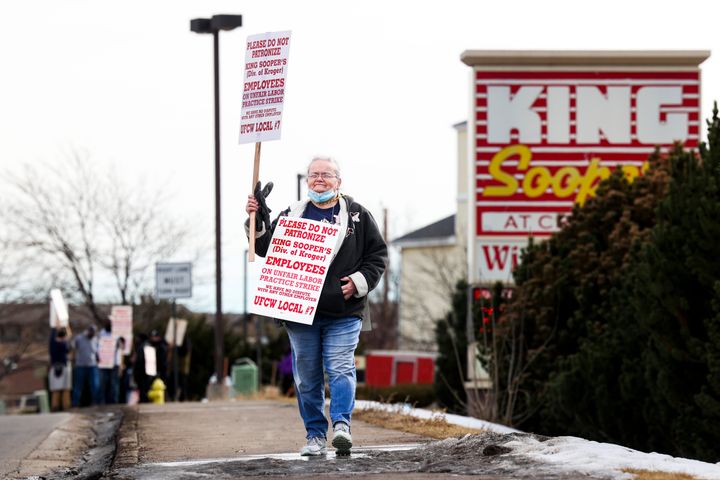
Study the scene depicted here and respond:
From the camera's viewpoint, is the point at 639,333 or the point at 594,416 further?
the point at 594,416

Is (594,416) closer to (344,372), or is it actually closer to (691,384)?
(691,384)

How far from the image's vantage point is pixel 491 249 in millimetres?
24938

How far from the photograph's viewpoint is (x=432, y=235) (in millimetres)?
69938

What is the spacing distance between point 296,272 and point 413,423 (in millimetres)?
3451

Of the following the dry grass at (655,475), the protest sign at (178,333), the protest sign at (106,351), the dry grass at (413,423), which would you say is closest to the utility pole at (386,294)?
the protest sign at (178,333)

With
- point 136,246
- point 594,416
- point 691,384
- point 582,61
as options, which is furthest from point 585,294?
point 136,246

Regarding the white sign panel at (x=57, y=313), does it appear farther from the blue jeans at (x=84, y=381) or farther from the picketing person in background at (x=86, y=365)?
the blue jeans at (x=84, y=381)

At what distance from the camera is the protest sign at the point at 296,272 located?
9.03 metres

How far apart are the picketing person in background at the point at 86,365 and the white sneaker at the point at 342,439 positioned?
16.3 meters

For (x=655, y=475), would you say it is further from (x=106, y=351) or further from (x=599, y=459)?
(x=106, y=351)

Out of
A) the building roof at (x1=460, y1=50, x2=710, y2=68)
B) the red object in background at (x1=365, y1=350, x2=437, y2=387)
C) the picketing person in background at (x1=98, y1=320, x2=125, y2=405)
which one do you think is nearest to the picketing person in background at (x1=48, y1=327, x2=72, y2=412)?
the picketing person in background at (x1=98, y1=320, x2=125, y2=405)

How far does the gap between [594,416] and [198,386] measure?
24.6 metres

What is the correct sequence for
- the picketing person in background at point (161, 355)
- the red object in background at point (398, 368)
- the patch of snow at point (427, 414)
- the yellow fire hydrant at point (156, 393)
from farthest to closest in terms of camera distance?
the red object in background at point (398, 368)
the picketing person in background at point (161, 355)
the yellow fire hydrant at point (156, 393)
the patch of snow at point (427, 414)

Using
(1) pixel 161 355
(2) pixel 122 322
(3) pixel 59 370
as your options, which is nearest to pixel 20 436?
(3) pixel 59 370
